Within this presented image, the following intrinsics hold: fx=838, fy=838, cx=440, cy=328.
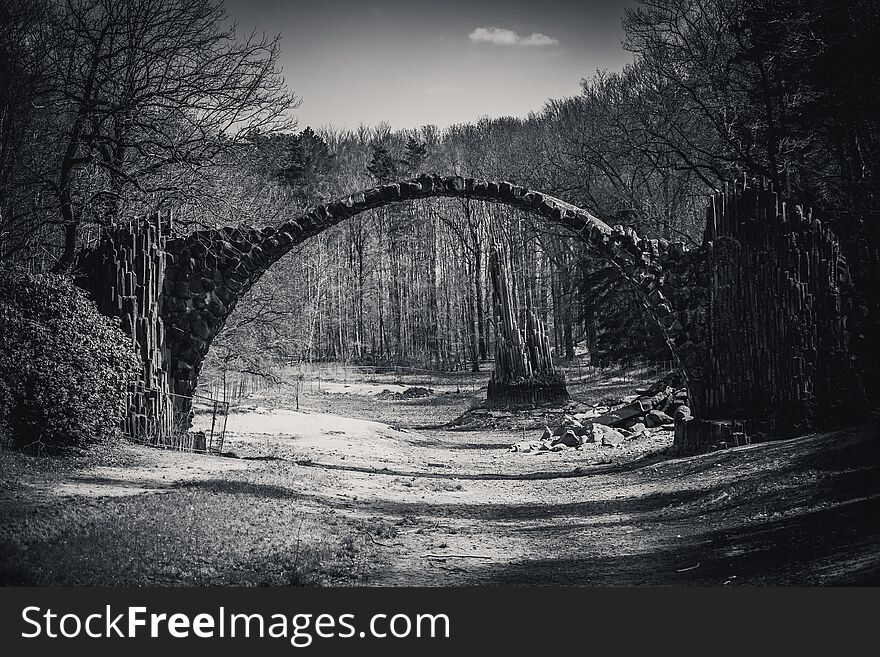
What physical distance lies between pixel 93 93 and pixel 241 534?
1179 centimetres

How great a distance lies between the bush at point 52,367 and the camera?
10.7m

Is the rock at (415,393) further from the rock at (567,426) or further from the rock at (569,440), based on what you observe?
the rock at (569,440)

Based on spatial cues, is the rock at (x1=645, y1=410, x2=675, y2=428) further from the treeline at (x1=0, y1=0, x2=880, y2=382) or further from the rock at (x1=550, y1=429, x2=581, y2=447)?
the treeline at (x1=0, y1=0, x2=880, y2=382)

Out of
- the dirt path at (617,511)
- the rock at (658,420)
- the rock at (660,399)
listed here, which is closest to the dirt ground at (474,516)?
the dirt path at (617,511)

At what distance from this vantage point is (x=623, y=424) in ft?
57.3

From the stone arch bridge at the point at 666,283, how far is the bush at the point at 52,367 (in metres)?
1.38

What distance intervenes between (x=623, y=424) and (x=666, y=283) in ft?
15.0

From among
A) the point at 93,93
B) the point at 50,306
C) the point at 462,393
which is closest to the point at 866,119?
the point at 50,306

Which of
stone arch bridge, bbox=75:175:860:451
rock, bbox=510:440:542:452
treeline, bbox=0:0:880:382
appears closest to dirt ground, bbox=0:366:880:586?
stone arch bridge, bbox=75:175:860:451

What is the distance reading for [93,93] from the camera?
16.0 meters

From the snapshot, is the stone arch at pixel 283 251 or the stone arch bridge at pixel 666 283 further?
the stone arch at pixel 283 251

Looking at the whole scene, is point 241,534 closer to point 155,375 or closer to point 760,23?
point 155,375

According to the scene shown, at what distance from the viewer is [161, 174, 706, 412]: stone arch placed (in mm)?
13711

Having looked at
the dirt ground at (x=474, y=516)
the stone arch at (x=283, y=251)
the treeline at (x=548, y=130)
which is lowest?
the dirt ground at (x=474, y=516)
